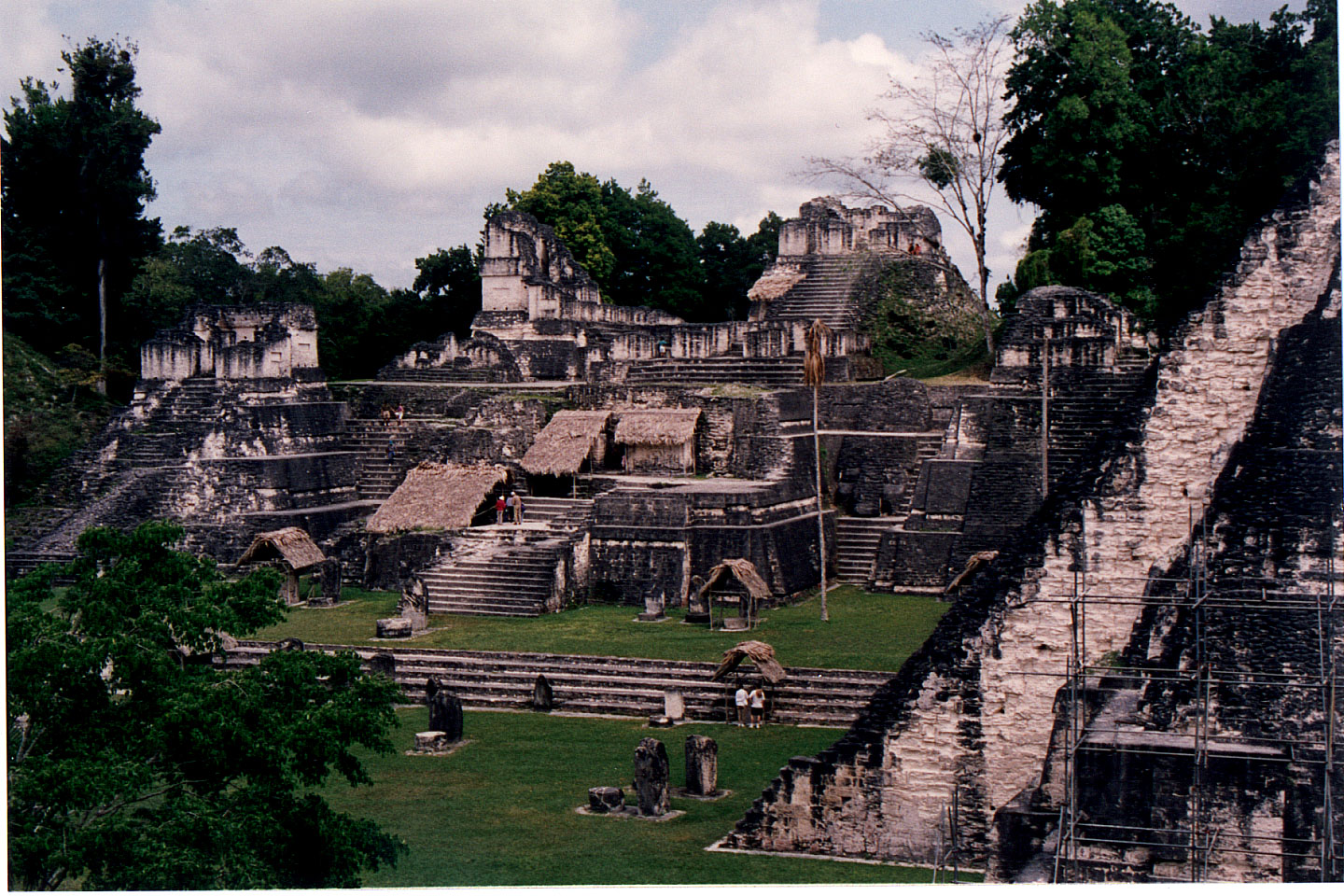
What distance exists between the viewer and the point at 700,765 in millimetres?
11469

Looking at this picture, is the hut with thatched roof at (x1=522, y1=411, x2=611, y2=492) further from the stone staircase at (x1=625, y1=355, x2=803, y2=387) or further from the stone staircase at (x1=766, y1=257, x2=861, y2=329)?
the stone staircase at (x1=766, y1=257, x2=861, y2=329)

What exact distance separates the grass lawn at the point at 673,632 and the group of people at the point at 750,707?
0.97 m

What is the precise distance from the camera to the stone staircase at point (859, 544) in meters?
20.5

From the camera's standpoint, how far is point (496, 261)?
3045 centimetres

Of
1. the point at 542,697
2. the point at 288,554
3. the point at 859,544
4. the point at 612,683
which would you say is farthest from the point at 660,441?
the point at 542,697

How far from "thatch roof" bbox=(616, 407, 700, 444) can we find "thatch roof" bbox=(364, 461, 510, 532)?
6.14ft

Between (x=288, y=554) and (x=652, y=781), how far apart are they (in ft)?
31.4

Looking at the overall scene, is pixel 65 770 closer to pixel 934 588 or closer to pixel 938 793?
pixel 938 793

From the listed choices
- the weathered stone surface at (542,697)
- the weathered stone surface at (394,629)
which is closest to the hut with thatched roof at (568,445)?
the weathered stone surface at (394,629)

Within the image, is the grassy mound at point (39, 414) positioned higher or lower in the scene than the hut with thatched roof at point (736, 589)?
higher

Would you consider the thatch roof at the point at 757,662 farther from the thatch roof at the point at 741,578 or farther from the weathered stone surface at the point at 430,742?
the thatch roof at the point at 741,578

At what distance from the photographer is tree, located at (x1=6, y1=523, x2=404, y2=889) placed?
789 centimetres

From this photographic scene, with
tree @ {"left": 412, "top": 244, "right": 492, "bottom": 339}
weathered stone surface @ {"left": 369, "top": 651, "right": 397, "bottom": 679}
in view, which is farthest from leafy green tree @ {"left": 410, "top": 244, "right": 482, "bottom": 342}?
weathered stone surface @ {"left": 369, "top": 651, "right": 397, "bottom": 679}

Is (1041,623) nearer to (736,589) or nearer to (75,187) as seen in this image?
(736,589)
